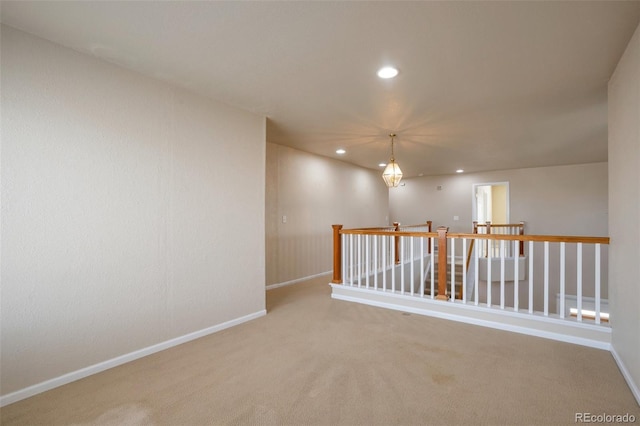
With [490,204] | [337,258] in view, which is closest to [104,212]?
[337,258]

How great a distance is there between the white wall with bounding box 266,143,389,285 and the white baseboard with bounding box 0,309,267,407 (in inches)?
78.6

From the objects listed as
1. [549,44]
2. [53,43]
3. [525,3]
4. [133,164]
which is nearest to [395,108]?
[549,44]

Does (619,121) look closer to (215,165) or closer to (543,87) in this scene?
(543,87)

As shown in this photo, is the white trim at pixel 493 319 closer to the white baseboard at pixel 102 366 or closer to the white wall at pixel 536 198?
the white baseboard at pixel 102 366

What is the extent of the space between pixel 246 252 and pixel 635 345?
3300 millimetres

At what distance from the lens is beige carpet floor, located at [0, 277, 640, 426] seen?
1868 millimetres

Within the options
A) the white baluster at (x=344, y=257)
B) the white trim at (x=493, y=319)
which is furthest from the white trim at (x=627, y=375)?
the white baluster at (x=344, y=257)

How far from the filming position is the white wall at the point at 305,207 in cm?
521

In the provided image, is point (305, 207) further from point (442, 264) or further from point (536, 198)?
point (536, 198)

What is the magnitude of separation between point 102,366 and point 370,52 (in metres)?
3.12

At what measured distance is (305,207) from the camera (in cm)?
584

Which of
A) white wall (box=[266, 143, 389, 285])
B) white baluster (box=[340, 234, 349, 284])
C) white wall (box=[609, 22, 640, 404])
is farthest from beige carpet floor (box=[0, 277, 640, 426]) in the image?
white wall (box=[266, 143, 389, 285])

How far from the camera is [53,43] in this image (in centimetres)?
220

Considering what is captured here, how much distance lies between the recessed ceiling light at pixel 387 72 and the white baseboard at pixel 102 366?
112 inches
